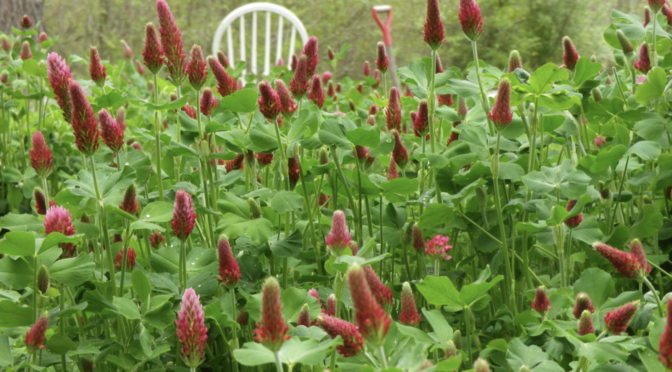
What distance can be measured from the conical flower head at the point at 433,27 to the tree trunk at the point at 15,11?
4440mm

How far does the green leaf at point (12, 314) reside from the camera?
3.61ft

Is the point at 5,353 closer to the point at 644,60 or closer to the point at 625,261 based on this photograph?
the point at 625,261

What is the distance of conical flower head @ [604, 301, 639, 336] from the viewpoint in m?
0.92

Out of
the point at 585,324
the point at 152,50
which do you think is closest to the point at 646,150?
the point at 585,324

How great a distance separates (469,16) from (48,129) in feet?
6.90

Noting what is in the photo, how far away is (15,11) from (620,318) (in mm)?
5124

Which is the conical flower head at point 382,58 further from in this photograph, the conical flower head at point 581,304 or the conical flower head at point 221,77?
the conical flower head at point 581,304

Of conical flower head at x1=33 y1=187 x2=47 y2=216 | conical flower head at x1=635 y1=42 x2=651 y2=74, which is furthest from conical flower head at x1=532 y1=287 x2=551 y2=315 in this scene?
conical flower head at x1=33 y1=187 x2=47 y2=216

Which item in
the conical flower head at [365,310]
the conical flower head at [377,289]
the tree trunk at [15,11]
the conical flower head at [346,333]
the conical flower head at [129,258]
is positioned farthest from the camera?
the tree trunk at [15,11]

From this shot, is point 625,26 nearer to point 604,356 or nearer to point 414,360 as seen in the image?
point 604,356

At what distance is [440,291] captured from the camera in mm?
1016

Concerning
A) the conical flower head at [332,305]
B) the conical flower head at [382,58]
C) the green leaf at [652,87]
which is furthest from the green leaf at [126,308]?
the conical flower head at [382,58]

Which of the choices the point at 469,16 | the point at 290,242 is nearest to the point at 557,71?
the point at 469,16

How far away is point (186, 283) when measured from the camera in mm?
1138
